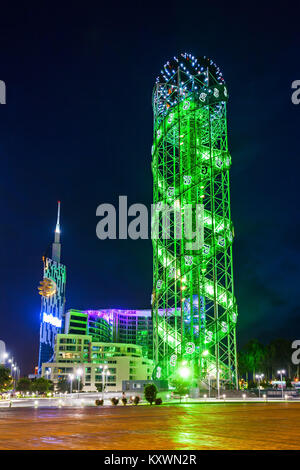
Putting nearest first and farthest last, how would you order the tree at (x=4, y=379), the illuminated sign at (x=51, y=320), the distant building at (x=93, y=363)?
the tree at (x=4, y=379) < the distant building at (x=93, y=363) < the illuminated sign at (x=51, y=320)

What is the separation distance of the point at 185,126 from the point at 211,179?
27.5ft

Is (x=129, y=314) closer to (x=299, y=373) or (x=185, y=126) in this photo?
(x=299, y=373)

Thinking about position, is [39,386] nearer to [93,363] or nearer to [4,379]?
[4,379]

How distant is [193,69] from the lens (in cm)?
5672

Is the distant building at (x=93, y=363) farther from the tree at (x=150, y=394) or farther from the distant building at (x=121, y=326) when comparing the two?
the tree at (x=150, y=394)

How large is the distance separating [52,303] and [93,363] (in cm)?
3497

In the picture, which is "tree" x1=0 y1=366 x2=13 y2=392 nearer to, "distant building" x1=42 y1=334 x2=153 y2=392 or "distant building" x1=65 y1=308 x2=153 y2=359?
"distant building" x1=42 y1=334 x2=153 y2=392

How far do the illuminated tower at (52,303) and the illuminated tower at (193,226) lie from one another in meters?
63.2

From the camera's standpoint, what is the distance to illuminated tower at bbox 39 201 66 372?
13412cm

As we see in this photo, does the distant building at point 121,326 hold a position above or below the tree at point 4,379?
above

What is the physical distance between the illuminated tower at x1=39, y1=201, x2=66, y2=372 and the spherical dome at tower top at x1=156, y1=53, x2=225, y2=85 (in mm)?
65992

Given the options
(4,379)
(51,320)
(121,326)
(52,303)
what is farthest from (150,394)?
(121,326)

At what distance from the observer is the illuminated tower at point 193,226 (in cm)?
4856

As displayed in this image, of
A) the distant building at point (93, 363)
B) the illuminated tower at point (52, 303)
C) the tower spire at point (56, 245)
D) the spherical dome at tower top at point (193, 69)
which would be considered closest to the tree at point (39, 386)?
the distant building at point (93, 363)
